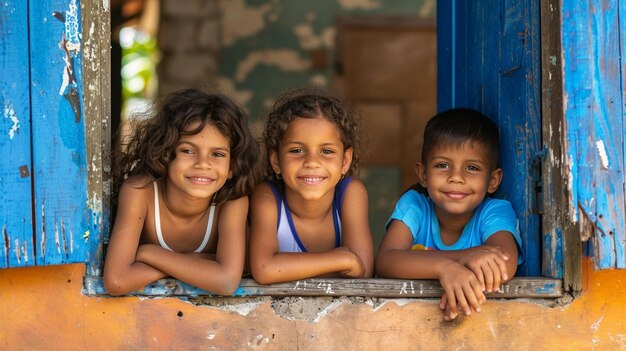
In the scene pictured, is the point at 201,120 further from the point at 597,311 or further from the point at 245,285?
the point at 597,311

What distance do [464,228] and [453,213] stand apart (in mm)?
97

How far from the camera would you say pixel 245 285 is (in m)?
2.97

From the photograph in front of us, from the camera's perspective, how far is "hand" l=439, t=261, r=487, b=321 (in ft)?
9.59

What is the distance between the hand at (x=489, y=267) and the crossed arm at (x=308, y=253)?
17.6 inches

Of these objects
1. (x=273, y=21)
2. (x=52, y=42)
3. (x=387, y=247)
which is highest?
(x=273, y=21)

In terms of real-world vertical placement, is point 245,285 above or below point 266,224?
below

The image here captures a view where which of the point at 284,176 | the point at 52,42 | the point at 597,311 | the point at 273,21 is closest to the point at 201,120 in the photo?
the point at 284,176

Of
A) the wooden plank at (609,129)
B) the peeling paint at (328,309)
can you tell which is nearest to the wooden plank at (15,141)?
the peeling paint at (328,309)

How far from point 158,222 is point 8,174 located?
2.17 ft

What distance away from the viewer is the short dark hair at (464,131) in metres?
3.41

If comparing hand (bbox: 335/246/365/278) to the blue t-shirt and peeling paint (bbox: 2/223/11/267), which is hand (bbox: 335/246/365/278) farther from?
peeling paint (bbox: 2/223/11/267)

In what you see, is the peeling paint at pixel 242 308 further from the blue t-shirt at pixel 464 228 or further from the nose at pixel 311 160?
the blue t-shirt at pixel 464 228

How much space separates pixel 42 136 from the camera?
9.07 feet

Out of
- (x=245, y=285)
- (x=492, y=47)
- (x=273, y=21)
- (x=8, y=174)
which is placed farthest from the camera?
(x=273, y=21)
